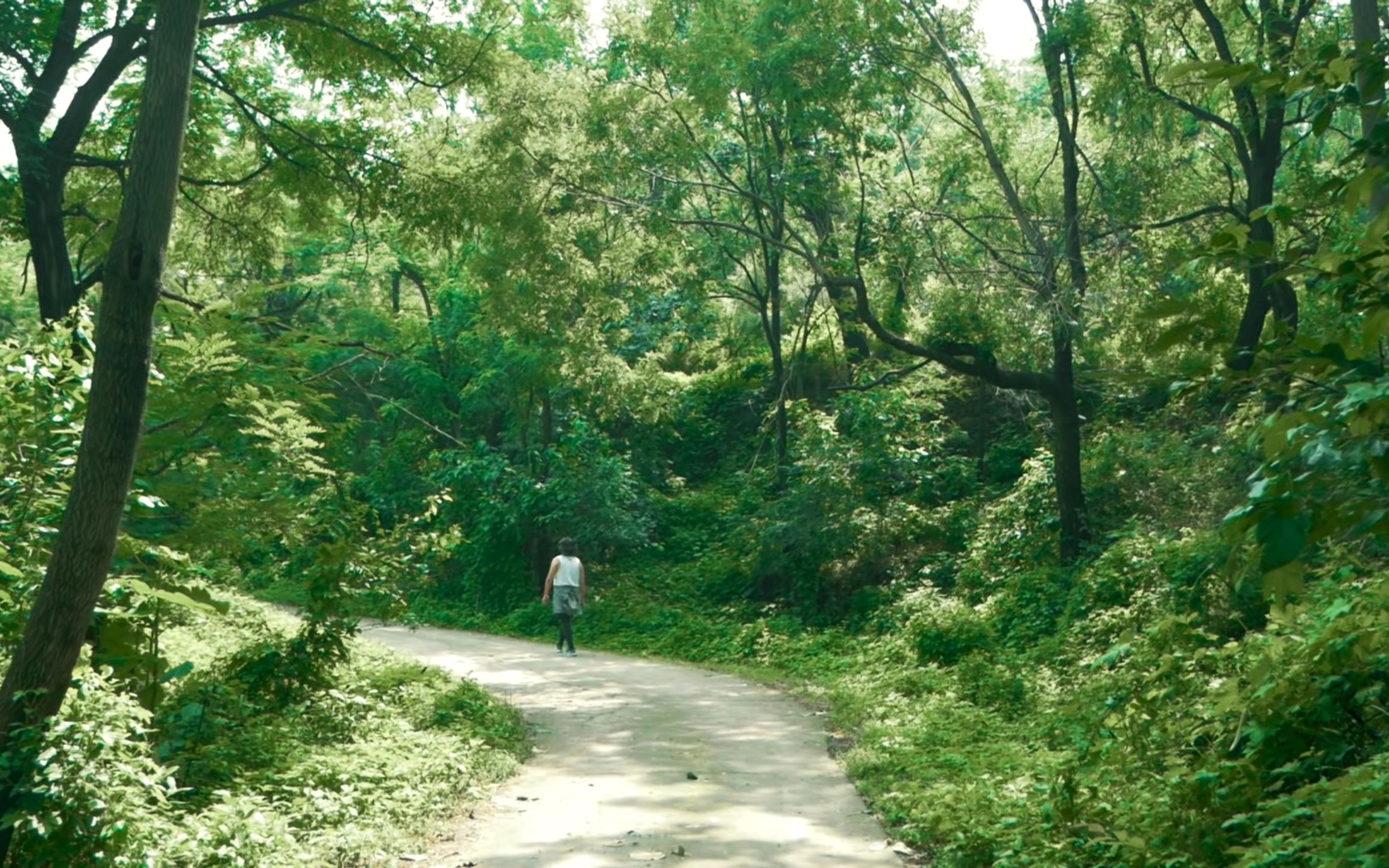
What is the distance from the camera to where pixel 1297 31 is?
16.4m

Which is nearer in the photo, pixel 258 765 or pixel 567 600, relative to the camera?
pixel 258 765

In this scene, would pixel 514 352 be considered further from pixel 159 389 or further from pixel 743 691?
pixel 159 389

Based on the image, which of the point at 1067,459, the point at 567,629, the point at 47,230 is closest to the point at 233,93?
the point at 47,230

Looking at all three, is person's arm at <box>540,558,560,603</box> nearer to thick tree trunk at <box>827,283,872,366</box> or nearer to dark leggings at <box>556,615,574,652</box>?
dark leggings at <box>556,615,574,652</box>

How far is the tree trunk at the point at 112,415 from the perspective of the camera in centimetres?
714

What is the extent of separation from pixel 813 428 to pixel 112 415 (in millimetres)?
16220

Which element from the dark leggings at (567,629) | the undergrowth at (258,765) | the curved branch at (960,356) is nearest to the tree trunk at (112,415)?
the undergrowth at (258,765)

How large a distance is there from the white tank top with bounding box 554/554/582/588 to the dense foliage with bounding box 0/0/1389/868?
2.73 m

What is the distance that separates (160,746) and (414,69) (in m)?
8.60

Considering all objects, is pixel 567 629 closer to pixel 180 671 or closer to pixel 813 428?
pixel 813 428

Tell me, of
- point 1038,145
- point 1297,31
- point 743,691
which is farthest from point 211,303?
point 1038,145

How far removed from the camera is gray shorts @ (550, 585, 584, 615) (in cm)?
1955

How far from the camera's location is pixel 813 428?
74.1 feet

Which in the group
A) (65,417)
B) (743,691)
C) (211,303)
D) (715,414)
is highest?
(715,414)
